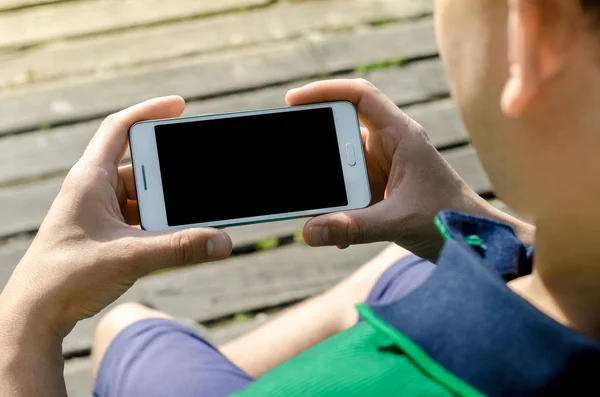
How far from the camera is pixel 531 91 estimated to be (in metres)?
0.53

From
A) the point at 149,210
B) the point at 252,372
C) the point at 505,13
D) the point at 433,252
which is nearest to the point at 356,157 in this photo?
the point at 433,252

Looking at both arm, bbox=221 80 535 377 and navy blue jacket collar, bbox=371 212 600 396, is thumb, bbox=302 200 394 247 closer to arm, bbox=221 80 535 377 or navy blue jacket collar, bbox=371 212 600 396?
arm, bbox=221 80 535 377

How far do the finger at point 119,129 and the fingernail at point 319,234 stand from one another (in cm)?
35

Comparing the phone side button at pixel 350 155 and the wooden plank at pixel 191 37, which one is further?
the wooden plank at pixel 191 37

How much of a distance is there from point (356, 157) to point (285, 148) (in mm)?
126

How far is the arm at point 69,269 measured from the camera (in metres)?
0.95

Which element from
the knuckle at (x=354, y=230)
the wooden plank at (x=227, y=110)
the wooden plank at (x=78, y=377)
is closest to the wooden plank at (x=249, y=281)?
the wooden plank at (x=78, y=377)

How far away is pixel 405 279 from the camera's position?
3.87 ft

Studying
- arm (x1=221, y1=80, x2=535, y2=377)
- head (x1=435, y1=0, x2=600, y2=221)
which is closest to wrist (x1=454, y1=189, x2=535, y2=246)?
arm (x1=221, y1=80, x2=535, y2=377)

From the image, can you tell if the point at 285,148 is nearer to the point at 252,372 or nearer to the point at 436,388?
the point at 252,372

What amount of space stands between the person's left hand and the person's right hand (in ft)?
0.64

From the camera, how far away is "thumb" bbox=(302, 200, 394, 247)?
1004 millimetres

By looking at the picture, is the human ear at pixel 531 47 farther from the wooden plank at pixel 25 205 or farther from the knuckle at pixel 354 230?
the wooden plank at pixel 25 205

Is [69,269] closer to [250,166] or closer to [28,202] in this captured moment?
[250,166]
